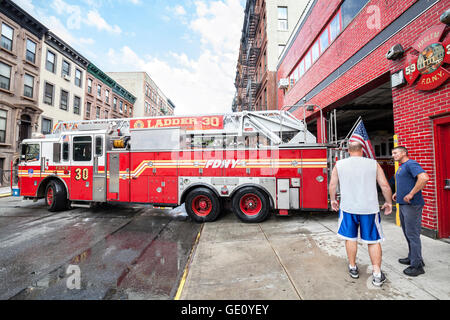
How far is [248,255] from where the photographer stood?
382 centimetres

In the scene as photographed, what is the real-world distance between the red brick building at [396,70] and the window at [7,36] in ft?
67.2

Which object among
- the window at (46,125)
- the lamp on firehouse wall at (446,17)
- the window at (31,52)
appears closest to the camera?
the lamp on firehouse wall at (446,17)

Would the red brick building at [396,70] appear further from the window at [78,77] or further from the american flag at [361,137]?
the window at [78,77]

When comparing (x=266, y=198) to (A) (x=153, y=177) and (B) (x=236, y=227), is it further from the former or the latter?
(A) (x=153, y=177)

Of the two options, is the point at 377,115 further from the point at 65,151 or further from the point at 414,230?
the point at 65,151

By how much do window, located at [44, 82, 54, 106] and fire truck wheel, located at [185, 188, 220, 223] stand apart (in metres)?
19.9

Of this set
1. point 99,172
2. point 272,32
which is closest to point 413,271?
point 99,172

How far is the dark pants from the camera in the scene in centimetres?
296

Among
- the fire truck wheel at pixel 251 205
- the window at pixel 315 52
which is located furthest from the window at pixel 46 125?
the window at pixel 315 52

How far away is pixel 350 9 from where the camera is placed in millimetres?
7281

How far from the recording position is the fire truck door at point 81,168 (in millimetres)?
7027

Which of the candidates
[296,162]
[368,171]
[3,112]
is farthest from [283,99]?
[3,112]

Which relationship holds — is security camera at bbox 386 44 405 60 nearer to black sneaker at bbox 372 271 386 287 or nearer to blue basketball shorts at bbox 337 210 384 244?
blue basketball shorts at bbox 337 210 384 244
